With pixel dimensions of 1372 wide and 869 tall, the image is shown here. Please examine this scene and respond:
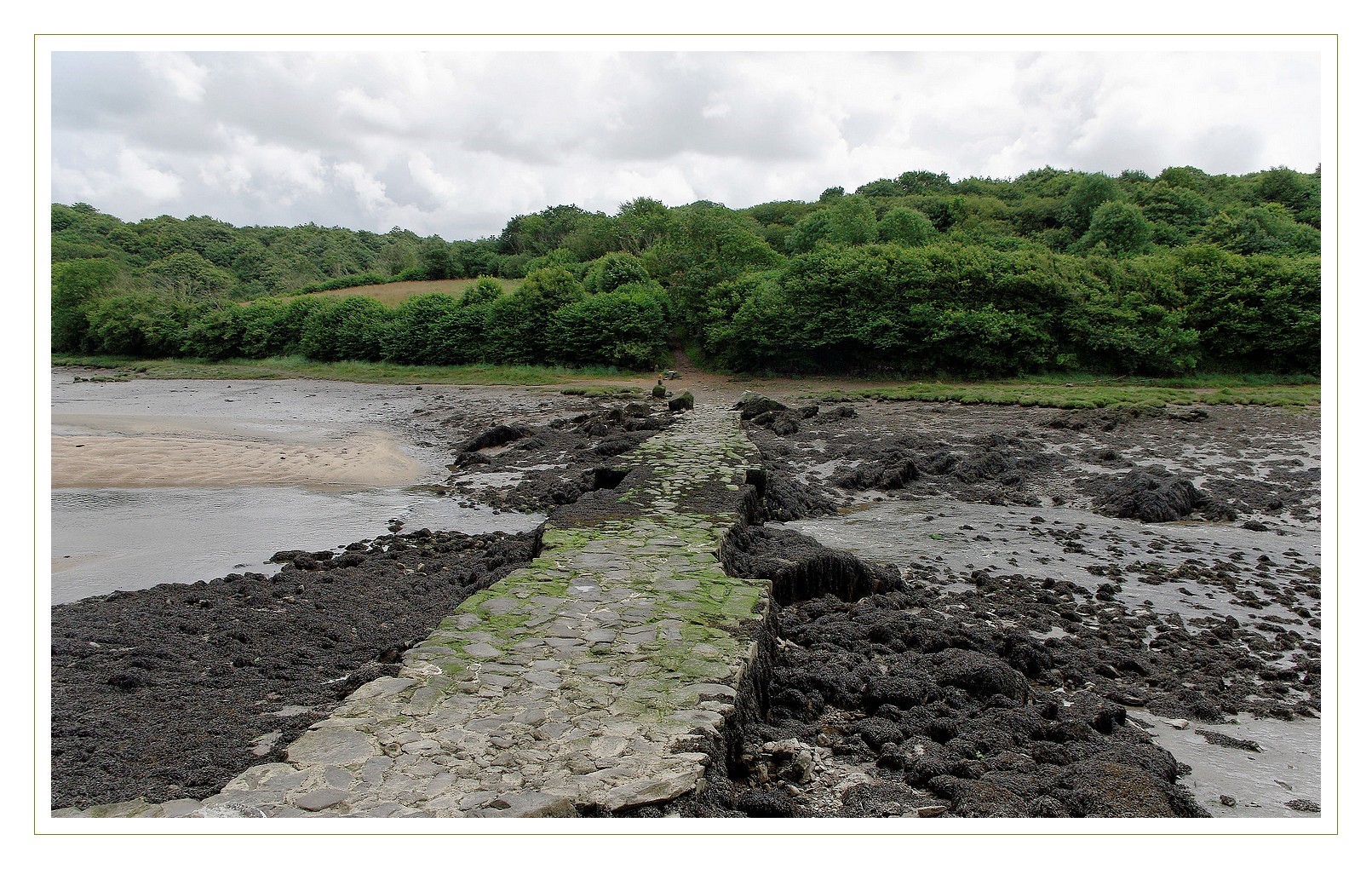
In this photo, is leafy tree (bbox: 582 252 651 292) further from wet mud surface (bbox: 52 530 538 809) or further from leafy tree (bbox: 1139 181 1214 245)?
wet mud surface (bbox: 52 530 538 809)

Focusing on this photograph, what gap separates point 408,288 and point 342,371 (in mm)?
22891

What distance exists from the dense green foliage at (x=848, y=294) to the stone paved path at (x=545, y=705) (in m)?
13.8

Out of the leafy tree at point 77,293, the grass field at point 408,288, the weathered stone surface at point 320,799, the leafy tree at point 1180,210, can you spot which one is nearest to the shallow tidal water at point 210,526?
the weathered stone surface at point 320,799

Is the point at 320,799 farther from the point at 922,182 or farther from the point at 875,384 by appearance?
the point at 922,182

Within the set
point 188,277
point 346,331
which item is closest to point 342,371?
point 346,331

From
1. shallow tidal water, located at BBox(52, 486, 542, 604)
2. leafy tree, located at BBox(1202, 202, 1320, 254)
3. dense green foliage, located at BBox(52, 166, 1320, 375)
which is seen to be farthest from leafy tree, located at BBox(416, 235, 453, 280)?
shallow tidal water, located at BBox(52, 486, 542, 604)

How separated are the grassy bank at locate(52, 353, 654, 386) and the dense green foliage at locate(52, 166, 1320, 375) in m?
1.10

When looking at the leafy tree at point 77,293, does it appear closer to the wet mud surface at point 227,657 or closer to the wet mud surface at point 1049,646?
the wet mud surface at point 227,657

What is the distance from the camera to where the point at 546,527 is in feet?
28.1

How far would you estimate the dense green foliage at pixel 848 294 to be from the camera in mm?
30859

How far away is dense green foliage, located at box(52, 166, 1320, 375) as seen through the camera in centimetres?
3086

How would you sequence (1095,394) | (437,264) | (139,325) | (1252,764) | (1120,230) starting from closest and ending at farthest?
(1252,764)
(1095,394)
(1120,230)
(139,325)
(437,264)

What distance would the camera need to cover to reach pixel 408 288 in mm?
63562
